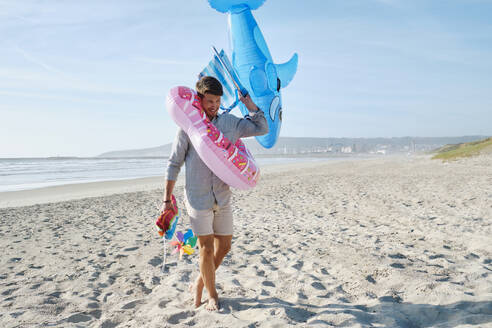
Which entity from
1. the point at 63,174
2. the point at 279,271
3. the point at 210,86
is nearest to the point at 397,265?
the point at 279,271

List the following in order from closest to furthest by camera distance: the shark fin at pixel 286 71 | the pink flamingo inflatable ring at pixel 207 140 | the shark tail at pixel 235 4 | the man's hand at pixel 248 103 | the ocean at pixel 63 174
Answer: the pink flamingo inflatable ring at pixel 207 140 → the man's hand at pixel 248 103 → the shark fin at pixel 286 71 → the shark tail at pixel 235 4 → the ocean at pixel 63 174

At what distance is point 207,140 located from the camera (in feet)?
8.42

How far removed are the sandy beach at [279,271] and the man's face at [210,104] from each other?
166 cm

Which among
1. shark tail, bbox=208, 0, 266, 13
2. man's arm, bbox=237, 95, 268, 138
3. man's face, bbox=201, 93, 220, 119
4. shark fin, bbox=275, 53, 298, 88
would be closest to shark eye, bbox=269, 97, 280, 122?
man's arm, bbox=237, 95, 268, 138

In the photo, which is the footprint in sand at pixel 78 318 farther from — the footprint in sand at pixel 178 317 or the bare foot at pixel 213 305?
the bare foot at pixel 213 305

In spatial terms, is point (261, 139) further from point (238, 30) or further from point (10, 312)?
point (10, 312)

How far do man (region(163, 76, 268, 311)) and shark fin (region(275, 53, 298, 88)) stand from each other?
42.2 inches

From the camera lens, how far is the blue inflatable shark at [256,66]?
3191 mm

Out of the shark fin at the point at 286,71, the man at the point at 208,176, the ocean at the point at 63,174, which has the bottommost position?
the ocean at the point at 63,174

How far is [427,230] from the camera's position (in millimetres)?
5516

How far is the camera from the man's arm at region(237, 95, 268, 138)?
9.12ft

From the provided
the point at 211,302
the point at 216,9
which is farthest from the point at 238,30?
the point at 211,302

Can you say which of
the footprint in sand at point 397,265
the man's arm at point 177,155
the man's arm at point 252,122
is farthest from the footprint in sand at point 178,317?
the footprint in sand at point 397,265

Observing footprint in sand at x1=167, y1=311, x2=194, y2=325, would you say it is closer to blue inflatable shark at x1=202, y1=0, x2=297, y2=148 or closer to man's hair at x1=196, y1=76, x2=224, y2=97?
blue inflatable shark at x1=202, y1=0, x2=297, y2=148
